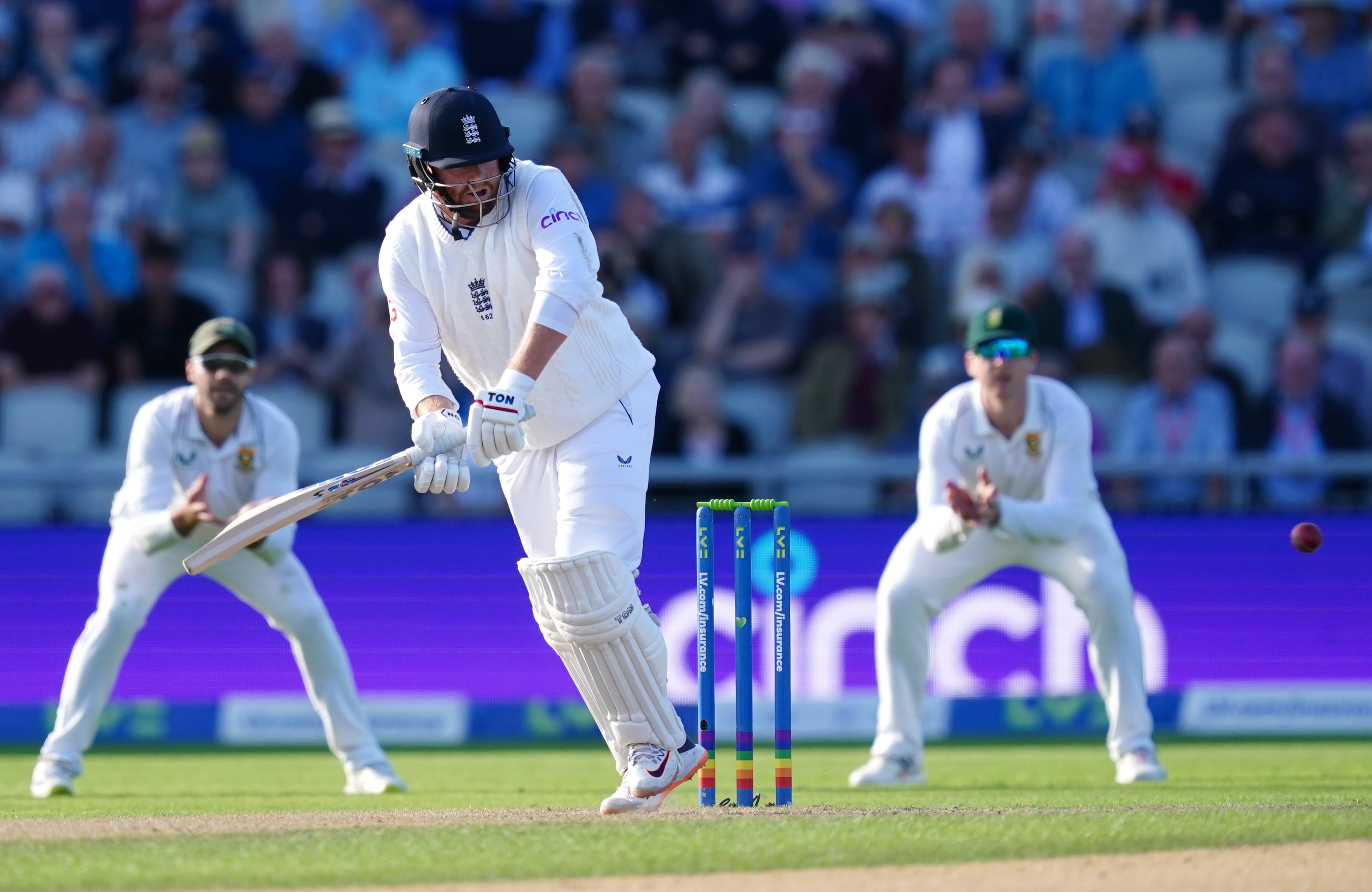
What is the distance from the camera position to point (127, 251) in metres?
11.7

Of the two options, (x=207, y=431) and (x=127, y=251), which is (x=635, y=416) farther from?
(x=127, y=251)

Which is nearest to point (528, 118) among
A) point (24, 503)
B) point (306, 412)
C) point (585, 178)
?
point (585, 178)

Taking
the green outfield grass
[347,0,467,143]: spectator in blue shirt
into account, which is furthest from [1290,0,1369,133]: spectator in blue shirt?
the green outfield grass

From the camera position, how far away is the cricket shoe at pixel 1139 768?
6.88 metres

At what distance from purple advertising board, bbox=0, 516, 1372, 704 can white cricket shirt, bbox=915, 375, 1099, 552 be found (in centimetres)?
247

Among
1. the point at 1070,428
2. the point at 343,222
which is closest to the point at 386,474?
the point at 1070,428

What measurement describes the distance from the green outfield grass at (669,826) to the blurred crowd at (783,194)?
302cm

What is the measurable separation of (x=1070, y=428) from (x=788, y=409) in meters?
3.99

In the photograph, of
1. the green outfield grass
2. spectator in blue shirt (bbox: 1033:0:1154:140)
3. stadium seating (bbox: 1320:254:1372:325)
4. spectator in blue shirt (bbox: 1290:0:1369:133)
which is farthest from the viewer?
spectator in blue shirt (bbox: 1033:0:1154:140)

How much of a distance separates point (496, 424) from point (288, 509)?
81 cm

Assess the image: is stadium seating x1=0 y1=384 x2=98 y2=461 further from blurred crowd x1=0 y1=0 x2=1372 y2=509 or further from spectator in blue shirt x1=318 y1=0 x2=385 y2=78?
spectator in blue shirt x1=318 y1=0 x2=385 y2=78

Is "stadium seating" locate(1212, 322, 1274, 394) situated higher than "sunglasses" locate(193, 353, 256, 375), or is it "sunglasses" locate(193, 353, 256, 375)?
"stadium seating" locate(1212, 322, 1274, 394)

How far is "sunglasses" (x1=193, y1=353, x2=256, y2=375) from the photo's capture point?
23.1 ft

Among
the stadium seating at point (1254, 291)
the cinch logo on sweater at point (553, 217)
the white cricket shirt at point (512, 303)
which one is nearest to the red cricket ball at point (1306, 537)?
the white cricket shirt at point (512, 303)
